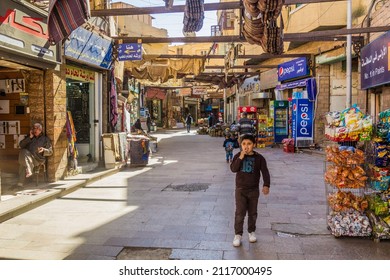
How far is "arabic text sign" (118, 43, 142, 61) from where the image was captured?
12148 millimetres

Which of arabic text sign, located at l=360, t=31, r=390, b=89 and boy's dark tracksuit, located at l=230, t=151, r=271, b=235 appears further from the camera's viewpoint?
arabic text sign, located at l=360, t=31, r=390, b=89

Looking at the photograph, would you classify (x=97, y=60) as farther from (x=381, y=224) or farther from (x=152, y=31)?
(x=152, y=31)

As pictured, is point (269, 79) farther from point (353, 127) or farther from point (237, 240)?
point (237, 240)

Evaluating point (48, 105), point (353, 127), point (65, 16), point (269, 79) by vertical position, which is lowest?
point (353, 127)

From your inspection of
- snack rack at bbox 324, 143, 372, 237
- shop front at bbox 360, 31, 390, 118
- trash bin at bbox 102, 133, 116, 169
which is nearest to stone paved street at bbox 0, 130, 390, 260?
snack rack at bbox 324, 143, 372, 237

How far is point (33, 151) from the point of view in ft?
28.3

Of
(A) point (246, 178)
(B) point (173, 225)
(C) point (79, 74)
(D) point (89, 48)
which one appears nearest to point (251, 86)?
(C) point (79, 74)

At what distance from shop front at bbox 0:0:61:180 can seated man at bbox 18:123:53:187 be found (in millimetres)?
328

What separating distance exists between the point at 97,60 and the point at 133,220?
701cm

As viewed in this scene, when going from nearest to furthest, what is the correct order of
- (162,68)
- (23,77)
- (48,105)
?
(48,105) → (23,77) → (162,68)

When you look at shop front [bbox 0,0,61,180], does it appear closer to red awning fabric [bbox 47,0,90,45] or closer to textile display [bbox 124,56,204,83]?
red awning fabric [bbox 47,0,90,45]

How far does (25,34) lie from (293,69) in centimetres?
1366

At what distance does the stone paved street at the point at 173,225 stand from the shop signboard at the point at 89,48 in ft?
11.8
